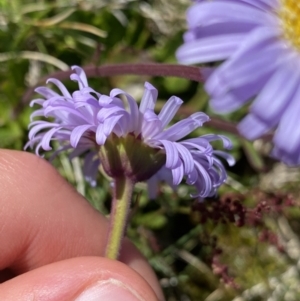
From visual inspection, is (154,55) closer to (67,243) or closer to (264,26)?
(67,243)

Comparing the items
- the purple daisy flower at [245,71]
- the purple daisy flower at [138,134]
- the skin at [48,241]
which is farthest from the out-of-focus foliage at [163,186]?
the purple daisy flower at [245,71]

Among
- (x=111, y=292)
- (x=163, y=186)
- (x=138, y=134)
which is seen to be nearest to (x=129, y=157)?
(x=138, y=134)

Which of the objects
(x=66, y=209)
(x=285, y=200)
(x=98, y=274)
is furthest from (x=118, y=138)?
(x=285, y=200)

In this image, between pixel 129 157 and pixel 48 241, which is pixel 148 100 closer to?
pixel 129 157

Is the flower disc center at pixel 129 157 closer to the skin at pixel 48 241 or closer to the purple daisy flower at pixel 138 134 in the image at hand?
the purple daisy flower at pixel 138 134

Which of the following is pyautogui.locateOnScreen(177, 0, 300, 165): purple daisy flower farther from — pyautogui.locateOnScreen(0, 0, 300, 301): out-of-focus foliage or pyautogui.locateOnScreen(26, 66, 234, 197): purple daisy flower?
pyautogui.locateOnScreen(0, 0, 300, 301): out-of-focus foliage

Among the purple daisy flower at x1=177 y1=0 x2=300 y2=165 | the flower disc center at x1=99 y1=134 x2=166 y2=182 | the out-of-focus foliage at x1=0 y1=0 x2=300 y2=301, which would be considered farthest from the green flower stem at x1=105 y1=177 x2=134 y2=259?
the out-of-focus foliage at x1=0 y1=0 x2=300 y2=301
